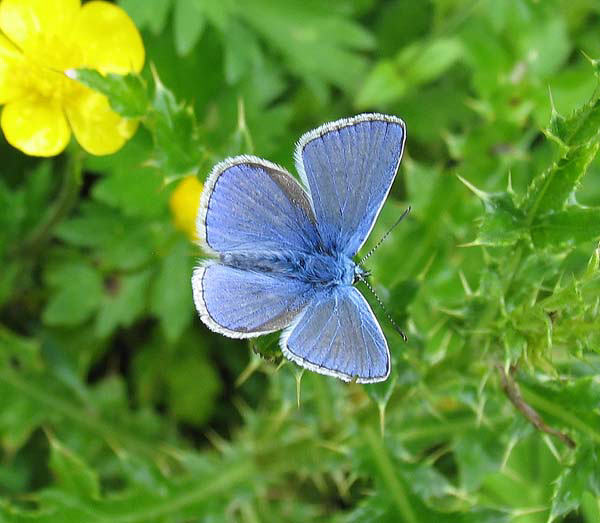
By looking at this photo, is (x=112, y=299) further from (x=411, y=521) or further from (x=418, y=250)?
(x=411, y=521)

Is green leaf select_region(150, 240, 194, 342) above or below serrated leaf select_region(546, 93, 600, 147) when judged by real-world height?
below

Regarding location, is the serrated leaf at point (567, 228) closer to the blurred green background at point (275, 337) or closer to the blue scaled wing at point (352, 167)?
the blurred green background at point (275, 337)

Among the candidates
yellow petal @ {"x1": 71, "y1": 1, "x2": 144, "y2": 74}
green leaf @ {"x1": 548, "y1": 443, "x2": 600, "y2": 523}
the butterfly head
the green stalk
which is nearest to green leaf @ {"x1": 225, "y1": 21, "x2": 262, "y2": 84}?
yellow petal @ {"x1": 71, "y1": 1, "x2": 144, "y2": 74}

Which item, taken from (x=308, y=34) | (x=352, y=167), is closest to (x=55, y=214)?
(x=308, y=34)

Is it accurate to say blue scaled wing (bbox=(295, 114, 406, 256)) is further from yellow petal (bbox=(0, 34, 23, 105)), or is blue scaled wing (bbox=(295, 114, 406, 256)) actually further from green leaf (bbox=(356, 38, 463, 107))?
green leaf (bbox=(356, 38, 463, 107))

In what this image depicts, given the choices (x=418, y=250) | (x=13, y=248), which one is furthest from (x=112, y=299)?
(x=418, y=250)

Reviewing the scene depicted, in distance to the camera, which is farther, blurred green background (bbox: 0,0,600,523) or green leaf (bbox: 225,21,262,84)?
green leaf (bbox: 225,21,262,84)

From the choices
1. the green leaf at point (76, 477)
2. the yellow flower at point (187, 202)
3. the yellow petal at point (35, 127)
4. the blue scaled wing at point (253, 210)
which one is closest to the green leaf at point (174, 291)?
the yellow flower at point (187, 202)
